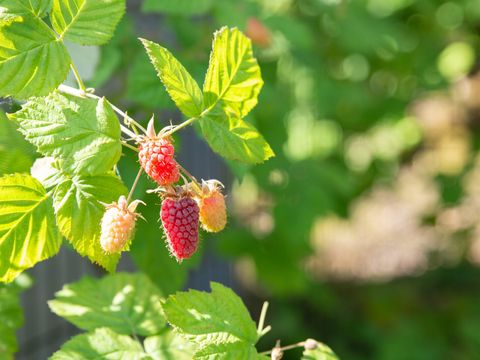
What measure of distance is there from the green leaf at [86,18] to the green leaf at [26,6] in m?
0.02

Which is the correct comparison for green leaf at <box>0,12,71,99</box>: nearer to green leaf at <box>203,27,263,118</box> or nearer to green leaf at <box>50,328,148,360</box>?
green leaf at <box>203,27,263,118</box>

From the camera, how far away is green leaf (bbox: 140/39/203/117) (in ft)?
2.33

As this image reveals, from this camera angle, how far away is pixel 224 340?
85 centimetres

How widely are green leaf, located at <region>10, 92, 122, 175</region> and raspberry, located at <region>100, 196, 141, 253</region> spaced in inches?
1.7

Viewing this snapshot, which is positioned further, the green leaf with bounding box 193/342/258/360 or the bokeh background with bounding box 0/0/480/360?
the bokeh background with bounding box 0/0/480/360

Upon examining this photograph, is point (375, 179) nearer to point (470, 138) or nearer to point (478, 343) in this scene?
point (470, 138)

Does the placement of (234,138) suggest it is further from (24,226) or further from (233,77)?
(24,226)

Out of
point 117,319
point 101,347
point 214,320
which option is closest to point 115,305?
point 117,319

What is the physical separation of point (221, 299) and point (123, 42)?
0.85m

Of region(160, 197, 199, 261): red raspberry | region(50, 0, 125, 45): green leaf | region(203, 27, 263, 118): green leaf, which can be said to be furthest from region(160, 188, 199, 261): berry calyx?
region(50, 0, 125, 45): green leaf

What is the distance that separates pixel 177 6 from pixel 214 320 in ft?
2.47

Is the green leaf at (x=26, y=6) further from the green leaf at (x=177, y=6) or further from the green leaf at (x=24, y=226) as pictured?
the green leaf at (x=177, y=6)

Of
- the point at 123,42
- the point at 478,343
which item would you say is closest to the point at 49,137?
the point at 123,42

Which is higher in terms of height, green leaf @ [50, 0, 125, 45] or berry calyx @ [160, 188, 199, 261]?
green leaf @ [50, 0, 125, 45]
